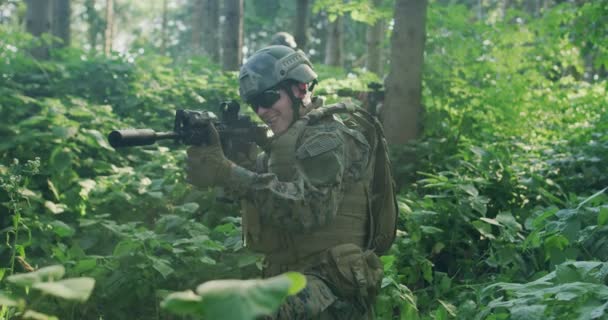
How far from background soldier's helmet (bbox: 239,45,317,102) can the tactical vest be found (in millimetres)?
250

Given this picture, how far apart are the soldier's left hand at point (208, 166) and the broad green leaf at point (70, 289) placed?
172 centimetres

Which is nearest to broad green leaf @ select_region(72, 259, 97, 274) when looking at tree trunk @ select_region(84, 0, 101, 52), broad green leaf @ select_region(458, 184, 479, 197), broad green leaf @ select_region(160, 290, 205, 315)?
broad green leaf @ select_region(458, 184, 479, 197)

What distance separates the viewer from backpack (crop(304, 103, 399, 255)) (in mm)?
3543

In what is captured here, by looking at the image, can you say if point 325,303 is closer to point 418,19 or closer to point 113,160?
point 113,160

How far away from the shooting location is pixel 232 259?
466 centimetres

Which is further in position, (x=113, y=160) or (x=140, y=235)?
(x=113, y=160)

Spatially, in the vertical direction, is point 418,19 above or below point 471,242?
above

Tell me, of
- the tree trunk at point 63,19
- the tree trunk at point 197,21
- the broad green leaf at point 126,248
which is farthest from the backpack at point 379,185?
the tree trunk at point 197,21

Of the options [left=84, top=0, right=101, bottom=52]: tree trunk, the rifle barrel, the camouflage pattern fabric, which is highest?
[left=84, top=0, right=101, bottom=52]: tree trunk

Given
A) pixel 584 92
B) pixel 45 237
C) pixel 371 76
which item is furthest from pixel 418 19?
pixel 45 237

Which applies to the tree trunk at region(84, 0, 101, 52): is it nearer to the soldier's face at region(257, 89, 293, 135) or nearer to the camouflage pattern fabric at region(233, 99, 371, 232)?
the soldier's face at region(257, 89, 293, 135)

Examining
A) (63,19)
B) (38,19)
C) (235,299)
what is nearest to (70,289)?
(235,299)

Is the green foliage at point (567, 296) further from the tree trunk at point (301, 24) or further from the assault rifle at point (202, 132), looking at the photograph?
the tree trunk at point (301, 24)

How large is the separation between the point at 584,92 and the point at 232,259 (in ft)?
20.5
